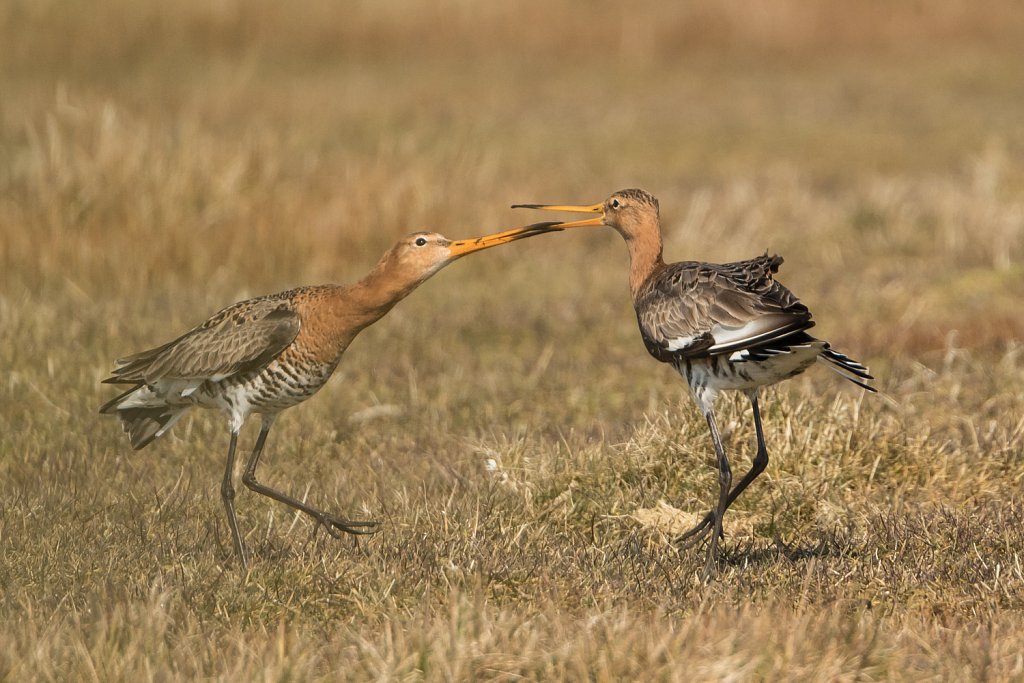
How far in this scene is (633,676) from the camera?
4.22 meters

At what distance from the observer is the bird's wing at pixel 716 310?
16.9 feet

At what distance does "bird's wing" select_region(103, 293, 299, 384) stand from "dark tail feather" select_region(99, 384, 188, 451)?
0.20 m

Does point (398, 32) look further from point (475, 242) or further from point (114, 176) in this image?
point (475, 242)

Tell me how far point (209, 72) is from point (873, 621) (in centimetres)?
1509

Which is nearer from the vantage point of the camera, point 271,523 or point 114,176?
point 271,523

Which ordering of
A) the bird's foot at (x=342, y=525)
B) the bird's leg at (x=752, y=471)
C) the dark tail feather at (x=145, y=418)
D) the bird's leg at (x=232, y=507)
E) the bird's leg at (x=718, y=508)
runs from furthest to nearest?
the dark tail feather at (x=145, y=418) < the bird's leg at (x=752, y=471) < the bird's foot at (x=342, y=525) < the bird's leg at (x=232, y=507) < the bird's leg at (x=718, y=508)

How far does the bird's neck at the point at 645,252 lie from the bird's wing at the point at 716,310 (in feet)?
0.77

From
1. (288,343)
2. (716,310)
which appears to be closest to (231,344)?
(288,343)

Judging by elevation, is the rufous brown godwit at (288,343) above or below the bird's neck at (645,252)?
below

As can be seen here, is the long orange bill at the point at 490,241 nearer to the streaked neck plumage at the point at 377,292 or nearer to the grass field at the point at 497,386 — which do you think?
the streaked neck plumage at the point at 377,292

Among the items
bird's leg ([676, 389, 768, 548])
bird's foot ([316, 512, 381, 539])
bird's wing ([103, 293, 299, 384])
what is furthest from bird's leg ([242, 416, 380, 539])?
bird's leg ([676, 389, 768, 548])

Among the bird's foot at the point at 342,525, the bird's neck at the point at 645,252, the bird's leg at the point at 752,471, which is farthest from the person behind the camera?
the bird's neck at the point at 645,252

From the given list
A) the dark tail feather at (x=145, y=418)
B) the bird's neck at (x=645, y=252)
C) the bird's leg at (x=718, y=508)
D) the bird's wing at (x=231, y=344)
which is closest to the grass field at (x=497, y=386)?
the bird's leg at (x=718, y=508)

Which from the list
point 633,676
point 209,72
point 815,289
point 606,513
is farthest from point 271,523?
point 209,72
